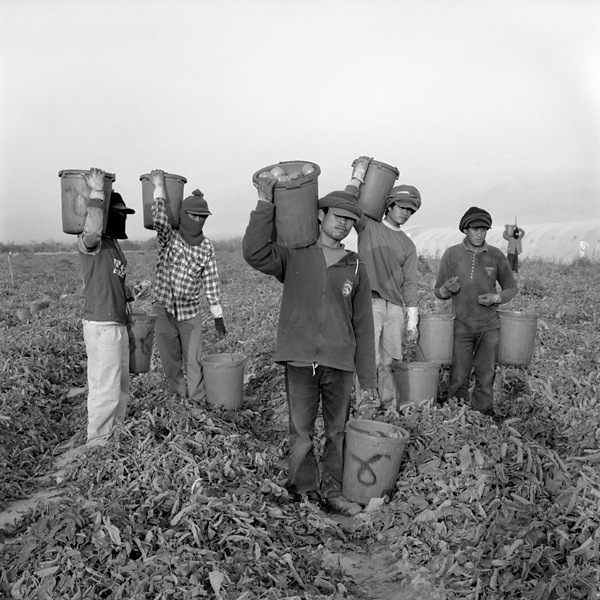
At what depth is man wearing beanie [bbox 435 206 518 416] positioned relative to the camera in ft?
17.9

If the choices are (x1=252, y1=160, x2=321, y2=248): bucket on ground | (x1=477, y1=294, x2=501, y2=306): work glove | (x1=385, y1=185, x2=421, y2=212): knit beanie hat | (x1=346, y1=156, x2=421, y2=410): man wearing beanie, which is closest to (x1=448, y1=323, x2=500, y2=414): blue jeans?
(x1=477, y1=294, x2=501, y2=306): work glove

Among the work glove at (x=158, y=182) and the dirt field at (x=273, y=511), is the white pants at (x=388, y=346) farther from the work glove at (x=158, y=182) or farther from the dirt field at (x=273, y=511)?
the work glove at (x=158, y=182)

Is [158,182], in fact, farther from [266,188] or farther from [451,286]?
Result: [451,286]

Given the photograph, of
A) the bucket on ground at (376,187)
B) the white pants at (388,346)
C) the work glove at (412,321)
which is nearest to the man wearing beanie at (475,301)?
the work glove at (412,321)

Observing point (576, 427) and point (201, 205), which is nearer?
point (576, 427)

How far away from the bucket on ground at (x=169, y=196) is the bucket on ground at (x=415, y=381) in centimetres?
226

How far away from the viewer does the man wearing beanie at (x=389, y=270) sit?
5.05m

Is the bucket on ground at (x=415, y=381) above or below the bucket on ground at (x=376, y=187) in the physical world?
below

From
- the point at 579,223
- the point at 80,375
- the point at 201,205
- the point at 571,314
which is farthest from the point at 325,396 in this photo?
the point at 579,223

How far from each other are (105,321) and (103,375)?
0.39 m

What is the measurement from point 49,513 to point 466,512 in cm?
225

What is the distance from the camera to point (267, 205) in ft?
11.8

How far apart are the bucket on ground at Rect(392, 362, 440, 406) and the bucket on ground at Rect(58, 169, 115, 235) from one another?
8.53 ft

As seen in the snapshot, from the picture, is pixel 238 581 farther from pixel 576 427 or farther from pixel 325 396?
pixel 576 427
